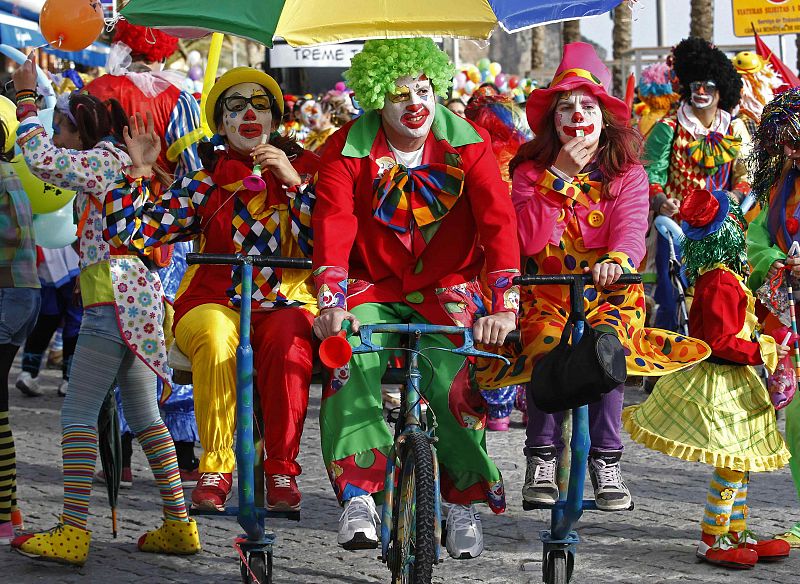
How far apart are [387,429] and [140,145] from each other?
68.5 inches

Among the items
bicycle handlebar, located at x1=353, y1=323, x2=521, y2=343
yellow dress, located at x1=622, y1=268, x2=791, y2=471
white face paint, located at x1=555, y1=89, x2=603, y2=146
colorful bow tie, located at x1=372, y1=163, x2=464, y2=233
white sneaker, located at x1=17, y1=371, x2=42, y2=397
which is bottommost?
white sneaker, located at x1=17, y1=371, x2=42, y2=397

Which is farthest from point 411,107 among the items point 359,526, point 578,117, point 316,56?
point 316,56

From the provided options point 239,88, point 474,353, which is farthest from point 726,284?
point 239,88

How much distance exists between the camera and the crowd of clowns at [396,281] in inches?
193

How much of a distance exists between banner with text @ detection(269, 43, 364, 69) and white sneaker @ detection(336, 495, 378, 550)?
13.8 meters

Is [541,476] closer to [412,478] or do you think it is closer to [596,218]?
[412,478]

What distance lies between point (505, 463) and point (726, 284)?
259 cm

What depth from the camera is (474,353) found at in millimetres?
4492

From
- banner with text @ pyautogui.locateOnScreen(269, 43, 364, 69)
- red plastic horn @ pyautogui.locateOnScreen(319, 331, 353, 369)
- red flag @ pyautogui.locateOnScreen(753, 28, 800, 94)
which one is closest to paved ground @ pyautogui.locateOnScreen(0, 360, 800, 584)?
red plastic horn @ pyautogui.locateOnScreen(319, 331, 353, 369)

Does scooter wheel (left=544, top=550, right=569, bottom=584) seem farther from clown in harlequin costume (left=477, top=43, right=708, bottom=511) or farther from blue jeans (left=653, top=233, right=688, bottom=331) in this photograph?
blue jeans (left=653, top=233, right=688, bottom=331)

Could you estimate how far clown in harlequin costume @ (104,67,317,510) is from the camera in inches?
191

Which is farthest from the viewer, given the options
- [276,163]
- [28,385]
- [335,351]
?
[28,385]

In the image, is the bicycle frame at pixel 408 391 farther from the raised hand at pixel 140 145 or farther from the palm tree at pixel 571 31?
the palm tree at pixel 571 31

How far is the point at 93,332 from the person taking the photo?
18.9 feet
